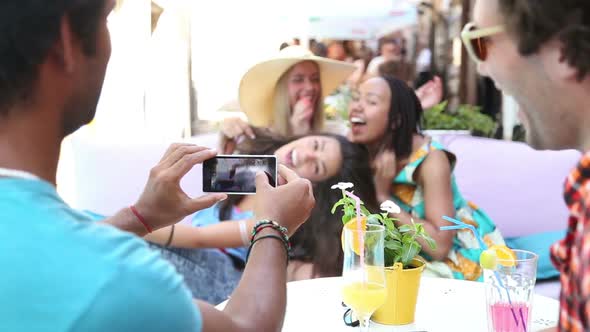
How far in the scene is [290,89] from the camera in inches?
123

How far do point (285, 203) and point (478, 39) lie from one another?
1.46 ft

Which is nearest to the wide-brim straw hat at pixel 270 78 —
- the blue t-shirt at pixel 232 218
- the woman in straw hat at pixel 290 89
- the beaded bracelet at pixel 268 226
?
the woman in straw hat at pixel 290 89

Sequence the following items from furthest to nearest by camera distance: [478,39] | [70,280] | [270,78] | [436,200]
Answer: [270,78], [436,200], [478,39], [70,280]

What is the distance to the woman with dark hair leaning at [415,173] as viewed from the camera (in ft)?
7.63

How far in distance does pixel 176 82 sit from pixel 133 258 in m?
3.95

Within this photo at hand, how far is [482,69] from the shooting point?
3.18 feet

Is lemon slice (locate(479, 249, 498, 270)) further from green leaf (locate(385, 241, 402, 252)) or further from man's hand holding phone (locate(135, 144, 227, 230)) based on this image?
man's hand holding phone (locate(135, 144, 227, 230))

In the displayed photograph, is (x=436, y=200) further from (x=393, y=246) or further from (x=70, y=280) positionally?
(x=70, y=280)

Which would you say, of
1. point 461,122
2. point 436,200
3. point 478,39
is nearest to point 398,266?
point 478,39

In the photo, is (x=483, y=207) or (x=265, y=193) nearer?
(x=265, y=193)

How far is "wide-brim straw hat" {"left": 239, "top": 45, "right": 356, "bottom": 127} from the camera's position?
3.02 meters

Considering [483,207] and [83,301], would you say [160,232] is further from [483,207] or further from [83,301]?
[83,301]

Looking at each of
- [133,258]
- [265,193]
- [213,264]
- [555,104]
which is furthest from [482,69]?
[213,264]

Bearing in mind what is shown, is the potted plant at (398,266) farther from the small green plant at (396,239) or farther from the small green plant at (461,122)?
the small green plant at (461,122)
